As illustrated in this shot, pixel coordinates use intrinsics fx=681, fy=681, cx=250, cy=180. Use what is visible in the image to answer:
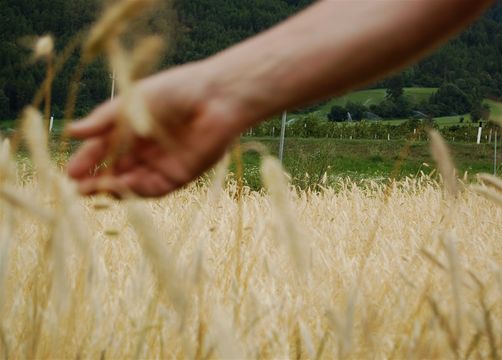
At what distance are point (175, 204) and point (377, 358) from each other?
8.45 ft

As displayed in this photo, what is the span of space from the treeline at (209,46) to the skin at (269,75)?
1858 inches

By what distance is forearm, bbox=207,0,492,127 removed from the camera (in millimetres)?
774

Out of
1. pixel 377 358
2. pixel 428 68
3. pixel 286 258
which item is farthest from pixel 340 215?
pixel 428 68

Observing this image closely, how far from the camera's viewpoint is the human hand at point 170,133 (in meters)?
0.77

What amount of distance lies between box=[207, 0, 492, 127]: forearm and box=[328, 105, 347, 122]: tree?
7048cm

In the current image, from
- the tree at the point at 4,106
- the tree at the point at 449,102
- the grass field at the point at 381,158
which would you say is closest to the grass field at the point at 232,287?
the grass field at the point at 381,158

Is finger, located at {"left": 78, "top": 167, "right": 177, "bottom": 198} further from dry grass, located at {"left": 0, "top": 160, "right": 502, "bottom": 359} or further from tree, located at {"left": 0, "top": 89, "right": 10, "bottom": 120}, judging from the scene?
tree, located at {"left": 0, "top": 89, "right": 10, "bottom": 120}

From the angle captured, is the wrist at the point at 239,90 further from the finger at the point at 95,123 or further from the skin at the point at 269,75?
the finger at the point at 95,123

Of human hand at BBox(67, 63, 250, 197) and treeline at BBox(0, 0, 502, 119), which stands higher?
treeline at BBox(0, 0, 502, 119)

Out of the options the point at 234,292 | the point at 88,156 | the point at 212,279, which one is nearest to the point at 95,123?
the point at 88,156

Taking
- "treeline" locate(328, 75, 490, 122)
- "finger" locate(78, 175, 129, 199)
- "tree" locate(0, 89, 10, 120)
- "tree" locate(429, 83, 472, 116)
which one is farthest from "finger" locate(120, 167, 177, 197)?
"tree" locate(429, 83, 472, 116)

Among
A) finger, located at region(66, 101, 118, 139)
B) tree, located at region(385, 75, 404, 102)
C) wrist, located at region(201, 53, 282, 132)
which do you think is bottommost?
finger, located at region(66, 101, 118, 139)

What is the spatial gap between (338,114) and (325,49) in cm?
7099

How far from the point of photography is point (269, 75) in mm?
773
